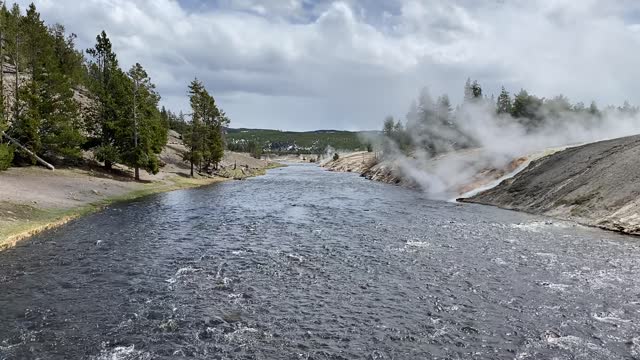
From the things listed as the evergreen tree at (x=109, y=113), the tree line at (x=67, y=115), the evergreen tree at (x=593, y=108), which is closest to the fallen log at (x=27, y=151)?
the tree line at (x=67, y=115)

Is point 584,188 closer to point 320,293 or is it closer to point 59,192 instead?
point 320,293

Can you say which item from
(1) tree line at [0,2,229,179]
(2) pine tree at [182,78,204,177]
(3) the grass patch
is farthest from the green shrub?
(2) pine tree at [182,78,204,177]

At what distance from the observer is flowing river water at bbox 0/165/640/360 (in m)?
15.4

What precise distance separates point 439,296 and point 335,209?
3182 cm

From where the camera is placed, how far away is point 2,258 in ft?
85.0

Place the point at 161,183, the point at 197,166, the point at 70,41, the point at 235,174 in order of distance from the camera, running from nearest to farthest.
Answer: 1. the point at 161,183
2. the point at 197,166
3. the point at 235,174
4. the point at 70,41

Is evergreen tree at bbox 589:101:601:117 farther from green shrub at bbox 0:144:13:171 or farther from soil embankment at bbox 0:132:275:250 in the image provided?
green shrub at bbox 0:144:13:171

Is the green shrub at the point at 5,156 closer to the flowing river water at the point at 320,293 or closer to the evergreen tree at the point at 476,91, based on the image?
the flowing river water at the point at 320,293

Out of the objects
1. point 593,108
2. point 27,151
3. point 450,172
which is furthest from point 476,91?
point 27,151

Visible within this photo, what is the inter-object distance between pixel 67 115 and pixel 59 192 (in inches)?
818

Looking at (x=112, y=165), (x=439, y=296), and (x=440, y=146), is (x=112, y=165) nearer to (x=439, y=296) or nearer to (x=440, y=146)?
(x=439, y=296)

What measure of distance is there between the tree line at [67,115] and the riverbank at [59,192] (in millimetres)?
2600

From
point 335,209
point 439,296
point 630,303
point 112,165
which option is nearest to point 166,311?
point 439,296

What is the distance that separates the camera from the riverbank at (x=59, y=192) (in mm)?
33719
